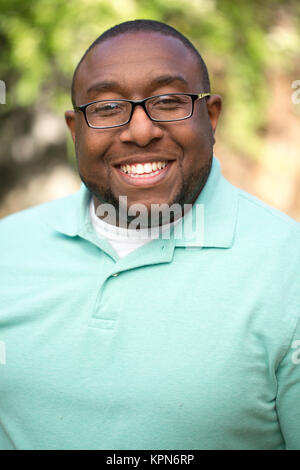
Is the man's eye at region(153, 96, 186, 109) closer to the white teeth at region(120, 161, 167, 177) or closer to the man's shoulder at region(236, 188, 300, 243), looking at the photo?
the white teeth at region(120, 161, 167, 177)

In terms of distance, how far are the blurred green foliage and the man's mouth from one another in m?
2.02

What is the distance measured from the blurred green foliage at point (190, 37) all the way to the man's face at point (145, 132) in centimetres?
185

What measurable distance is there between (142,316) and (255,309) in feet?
1.10

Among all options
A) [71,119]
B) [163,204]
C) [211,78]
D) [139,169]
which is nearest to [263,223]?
[163,204]

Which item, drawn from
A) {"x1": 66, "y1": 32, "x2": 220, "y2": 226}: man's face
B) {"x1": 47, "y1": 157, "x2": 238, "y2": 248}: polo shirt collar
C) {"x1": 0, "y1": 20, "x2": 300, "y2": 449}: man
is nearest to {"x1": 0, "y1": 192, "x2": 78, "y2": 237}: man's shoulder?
{"x1": 47, "y1": 157, "x2": 238, "y2": 248}: polo shirt collar

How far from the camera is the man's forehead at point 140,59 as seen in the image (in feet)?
5.14

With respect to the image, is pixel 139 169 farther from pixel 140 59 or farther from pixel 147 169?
pixel 140 59

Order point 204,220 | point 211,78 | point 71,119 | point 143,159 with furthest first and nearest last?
point 211,78, point 71,119, point 204,220, point 143,159

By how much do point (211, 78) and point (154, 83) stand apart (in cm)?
280

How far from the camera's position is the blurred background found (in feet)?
11.4

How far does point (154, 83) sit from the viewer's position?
1.57m

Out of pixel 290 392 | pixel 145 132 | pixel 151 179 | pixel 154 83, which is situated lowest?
pixel 290 392

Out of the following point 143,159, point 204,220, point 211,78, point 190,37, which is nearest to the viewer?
point 143,159

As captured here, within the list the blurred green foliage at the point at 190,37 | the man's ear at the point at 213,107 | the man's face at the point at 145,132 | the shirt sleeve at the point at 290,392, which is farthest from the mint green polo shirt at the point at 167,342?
the blurred green foliage at the point at 190,37
